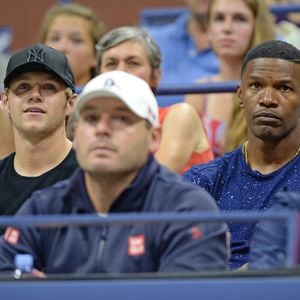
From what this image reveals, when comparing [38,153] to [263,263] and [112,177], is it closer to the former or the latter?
[112,177]

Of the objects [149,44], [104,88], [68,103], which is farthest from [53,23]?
[104,88]

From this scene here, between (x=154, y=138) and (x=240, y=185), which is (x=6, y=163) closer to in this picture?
(x=240, y=185)

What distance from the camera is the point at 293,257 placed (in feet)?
9.69

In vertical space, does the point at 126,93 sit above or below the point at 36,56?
below

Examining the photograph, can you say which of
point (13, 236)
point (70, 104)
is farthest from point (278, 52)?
point (13, 236)

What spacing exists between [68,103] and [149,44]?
1180 millimetres

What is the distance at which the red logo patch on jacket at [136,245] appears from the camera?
316 centimetres

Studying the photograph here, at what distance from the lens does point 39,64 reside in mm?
4129

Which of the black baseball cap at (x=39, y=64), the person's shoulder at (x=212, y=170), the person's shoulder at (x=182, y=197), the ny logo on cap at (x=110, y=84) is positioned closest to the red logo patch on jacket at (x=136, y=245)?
the person's shoulder at (x=182, y=197)

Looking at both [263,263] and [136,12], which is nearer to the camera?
[263,263]

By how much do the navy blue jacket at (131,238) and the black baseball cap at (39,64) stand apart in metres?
0.85

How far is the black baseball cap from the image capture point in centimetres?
413

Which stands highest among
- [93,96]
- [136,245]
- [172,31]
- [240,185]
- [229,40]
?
[172,31]

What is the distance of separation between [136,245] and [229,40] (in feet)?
10.2
